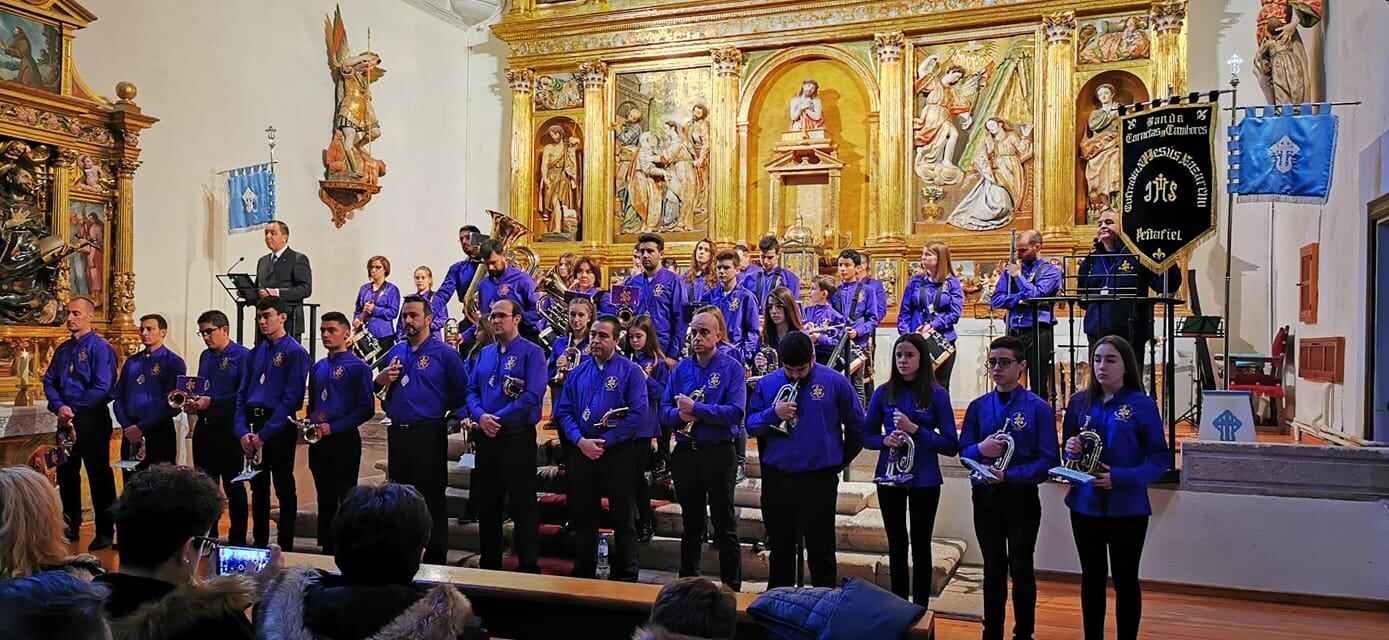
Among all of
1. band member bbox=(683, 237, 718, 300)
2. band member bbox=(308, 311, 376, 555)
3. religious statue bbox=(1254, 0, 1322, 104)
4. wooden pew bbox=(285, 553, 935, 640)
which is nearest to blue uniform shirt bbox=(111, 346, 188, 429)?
band member bbox=(308, 311, 376, 555)

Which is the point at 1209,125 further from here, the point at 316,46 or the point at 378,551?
the point at 316,46

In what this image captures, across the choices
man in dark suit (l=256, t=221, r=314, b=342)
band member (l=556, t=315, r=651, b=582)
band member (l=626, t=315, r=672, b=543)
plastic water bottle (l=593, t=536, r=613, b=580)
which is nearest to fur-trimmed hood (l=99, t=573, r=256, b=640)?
band member (l=556, t=315, r=651, b=582)

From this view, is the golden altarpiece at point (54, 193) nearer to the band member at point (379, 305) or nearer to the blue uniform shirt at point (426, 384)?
the band member at point (379, 305)

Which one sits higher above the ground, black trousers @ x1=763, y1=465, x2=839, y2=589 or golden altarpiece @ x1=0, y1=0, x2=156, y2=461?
golden altarpiece @ x1=0, y1=0, x2=156, y2=461

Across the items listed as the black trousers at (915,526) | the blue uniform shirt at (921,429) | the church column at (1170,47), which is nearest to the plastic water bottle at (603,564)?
the black trousers at (915,526)

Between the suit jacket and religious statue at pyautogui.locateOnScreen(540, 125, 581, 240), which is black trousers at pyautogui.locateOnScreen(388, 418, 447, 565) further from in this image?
religious statue at pyautogui.locateOnScreen(540, 125, 581, 240)

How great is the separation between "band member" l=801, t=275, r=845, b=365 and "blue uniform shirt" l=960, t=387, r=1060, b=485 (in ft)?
8.97

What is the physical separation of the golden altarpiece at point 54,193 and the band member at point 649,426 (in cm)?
574

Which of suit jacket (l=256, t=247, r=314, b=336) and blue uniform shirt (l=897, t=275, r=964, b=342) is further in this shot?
suit jacket (l=256, t=247, r=314, b=336)

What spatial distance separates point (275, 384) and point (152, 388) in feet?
4.23

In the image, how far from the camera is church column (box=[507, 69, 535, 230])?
15.3 m

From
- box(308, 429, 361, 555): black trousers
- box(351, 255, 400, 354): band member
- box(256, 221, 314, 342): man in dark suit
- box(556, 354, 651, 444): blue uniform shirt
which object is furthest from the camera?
box(351, 255, 400, 354): band member

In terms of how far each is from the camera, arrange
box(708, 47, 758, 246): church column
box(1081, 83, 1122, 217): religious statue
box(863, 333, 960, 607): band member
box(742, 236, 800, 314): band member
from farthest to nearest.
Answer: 1. box(708, 47, 758, 246): church column
2. box(1081, 83, 1122, 217): religious statue
3. box(742, 236, 800, 314): band member
4. box(863, 333, 960, 607): band member

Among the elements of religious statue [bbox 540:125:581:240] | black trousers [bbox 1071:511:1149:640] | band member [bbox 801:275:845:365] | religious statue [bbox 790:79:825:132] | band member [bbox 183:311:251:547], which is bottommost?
black trousers [bbox 1071:511:1149:640]
